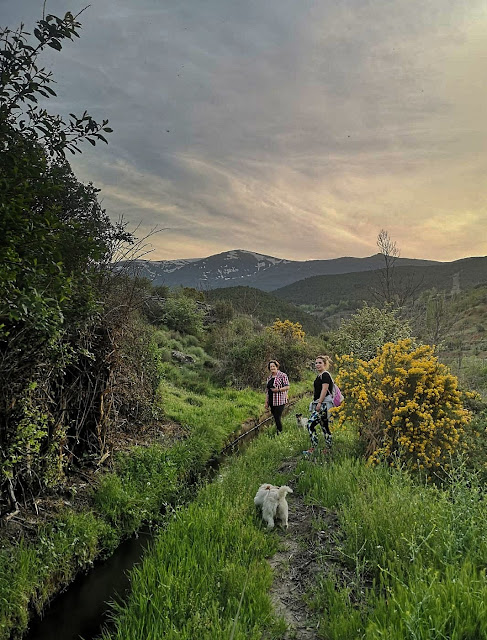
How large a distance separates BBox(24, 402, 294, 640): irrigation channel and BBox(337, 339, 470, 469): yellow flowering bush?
4.11 m

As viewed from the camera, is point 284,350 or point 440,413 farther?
point 284,350

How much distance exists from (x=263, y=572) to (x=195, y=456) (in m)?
5.15

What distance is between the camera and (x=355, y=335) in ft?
57.8

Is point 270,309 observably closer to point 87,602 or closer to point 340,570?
point 87,602

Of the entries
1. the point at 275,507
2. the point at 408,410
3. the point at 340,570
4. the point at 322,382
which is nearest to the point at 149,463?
the point at 275,507

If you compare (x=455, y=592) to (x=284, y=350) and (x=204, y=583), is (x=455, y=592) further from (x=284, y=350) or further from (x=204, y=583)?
(x=284, y=350)

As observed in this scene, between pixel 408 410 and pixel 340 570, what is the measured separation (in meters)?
3.24

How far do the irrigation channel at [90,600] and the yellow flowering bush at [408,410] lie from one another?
411 cm

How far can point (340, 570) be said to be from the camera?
4359 millimetres

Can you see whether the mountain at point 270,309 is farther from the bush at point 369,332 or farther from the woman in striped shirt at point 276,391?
the woman in striped shirt at point 276,391

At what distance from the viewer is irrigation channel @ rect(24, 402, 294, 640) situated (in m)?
4.42

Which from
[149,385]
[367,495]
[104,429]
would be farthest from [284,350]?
[367,495]

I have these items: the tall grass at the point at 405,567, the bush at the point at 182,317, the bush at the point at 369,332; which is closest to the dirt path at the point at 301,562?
the tall grass at the point at 405,567

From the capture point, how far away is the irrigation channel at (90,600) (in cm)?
442
